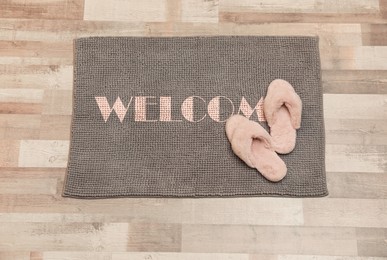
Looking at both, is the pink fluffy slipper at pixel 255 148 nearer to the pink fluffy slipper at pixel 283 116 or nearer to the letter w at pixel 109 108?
the pink fluffy slipper at pixel 283 116

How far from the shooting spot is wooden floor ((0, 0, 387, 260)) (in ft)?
3.70

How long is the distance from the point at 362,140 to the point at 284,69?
331mm

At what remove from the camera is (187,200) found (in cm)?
116

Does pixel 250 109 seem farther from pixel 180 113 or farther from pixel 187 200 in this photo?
pixel 187 200

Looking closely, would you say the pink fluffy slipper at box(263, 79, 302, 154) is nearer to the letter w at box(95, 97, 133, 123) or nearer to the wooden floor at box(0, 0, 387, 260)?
the wooden floor at box(0, 0, 387, 260)

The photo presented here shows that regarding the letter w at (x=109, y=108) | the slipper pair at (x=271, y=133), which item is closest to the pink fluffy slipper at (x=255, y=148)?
the slipper pair at (x=271, y=133)

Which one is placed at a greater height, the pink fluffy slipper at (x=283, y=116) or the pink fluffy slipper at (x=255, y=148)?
the pink fluffy slipper at (x=283, y=116)

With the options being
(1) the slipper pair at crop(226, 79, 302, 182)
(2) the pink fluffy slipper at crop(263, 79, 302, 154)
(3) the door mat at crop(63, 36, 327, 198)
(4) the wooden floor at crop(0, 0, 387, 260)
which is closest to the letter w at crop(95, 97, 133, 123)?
(3) the door mat at crop(63, 36, 327, 198)

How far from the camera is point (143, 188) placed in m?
1.17

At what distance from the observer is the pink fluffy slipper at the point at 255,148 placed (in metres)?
1.15

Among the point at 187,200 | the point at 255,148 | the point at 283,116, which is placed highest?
the point at 283,116

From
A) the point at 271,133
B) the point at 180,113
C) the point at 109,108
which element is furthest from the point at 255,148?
the point at 109,108

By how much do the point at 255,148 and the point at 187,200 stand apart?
0.26m

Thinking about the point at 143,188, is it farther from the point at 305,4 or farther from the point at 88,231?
the point at 305,4
